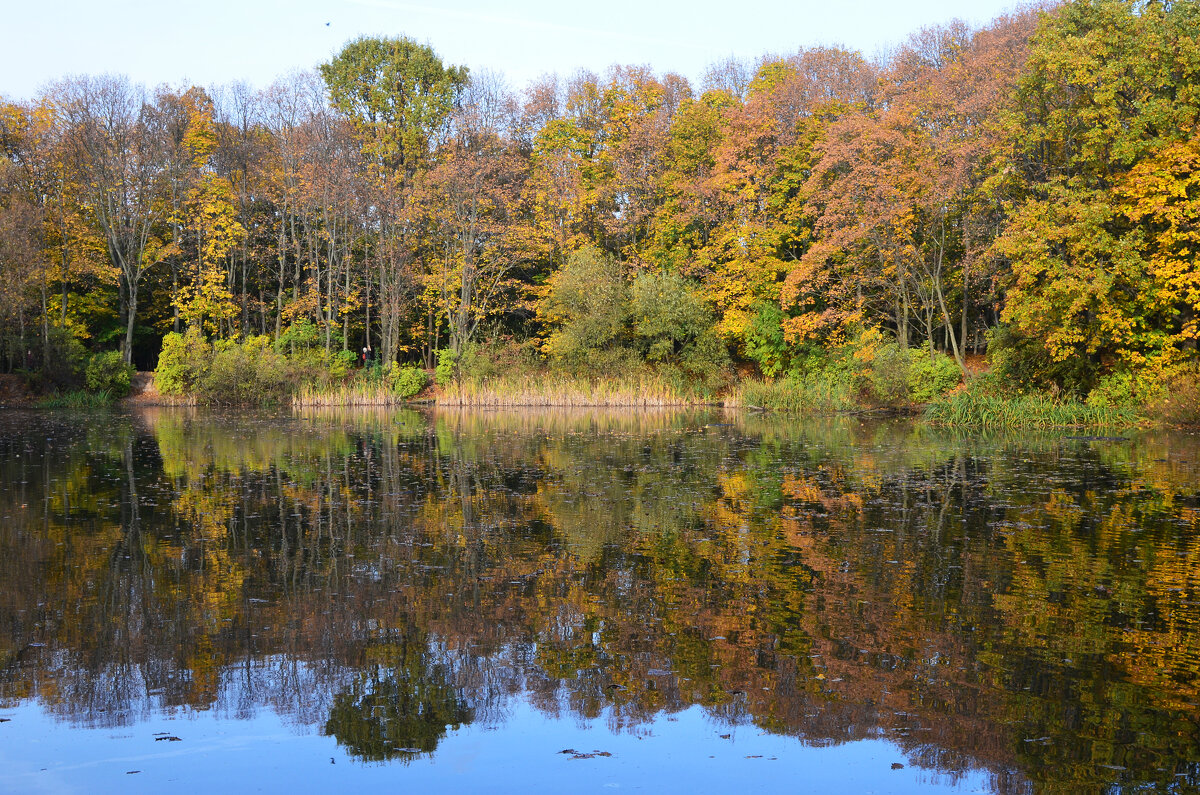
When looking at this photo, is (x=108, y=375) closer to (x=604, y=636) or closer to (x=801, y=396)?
(x=801, y=396)

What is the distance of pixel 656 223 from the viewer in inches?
1753

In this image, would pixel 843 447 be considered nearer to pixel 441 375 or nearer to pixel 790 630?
pixel 790 630

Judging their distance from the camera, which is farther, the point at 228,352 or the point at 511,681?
the point at 228,352

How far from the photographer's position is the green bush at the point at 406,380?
139ft

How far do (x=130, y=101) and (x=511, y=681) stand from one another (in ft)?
150

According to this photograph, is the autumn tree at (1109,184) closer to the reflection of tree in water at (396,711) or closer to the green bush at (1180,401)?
the green bush at (1180,401)

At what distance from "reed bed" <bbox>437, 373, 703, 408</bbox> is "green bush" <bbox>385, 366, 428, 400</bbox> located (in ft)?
8.49

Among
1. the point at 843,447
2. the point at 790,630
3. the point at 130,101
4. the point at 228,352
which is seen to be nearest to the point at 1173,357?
the point at 843,447

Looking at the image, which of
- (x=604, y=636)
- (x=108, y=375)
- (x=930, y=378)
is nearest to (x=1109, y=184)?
(x=930, y=378)

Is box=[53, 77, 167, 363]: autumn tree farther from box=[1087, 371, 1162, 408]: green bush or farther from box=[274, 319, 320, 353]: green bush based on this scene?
box=[1087, 371, 1162, 408]: green bush

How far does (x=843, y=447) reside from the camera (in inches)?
826

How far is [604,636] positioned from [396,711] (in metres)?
1.82

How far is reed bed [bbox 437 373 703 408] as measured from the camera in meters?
38.4

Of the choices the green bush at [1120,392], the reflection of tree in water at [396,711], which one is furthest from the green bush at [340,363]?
the reflection of tree in water at [396,711]
